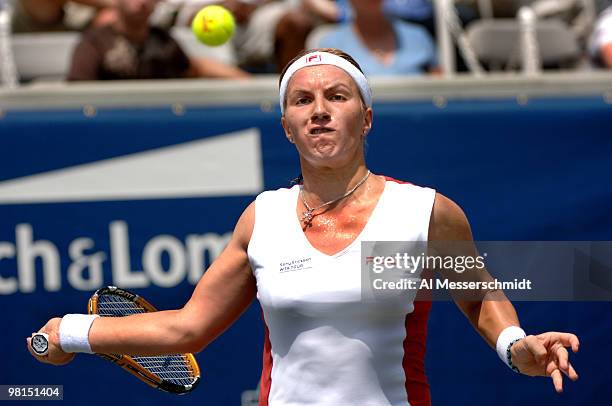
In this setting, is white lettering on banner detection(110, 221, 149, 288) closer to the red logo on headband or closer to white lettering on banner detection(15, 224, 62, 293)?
white lettering on banner detection(15, 224, 62, 293)

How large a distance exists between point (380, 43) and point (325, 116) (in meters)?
2.94

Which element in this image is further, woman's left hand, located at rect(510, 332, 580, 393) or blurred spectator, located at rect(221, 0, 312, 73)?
blurred spectator, located at rect(221, 0, 312, 73)

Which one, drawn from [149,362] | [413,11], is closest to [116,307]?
[149,362]

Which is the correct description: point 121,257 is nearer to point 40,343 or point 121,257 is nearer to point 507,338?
point 40,343

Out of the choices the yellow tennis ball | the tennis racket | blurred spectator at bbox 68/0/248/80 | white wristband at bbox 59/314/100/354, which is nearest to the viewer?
white wristband at bbox 59/314/100/354

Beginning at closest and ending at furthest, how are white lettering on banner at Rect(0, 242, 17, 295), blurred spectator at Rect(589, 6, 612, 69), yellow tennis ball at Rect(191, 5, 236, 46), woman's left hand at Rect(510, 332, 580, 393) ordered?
1. woman's left hand at Rect(510, 332, 580, 393)
2. yellow tennis ball at Rect(191, 5, 236, 46)
3. white lettering on banner at Rect(0, 242, 17, 295)
4. blurred spectator at Rect(589, 6, 612, 69)

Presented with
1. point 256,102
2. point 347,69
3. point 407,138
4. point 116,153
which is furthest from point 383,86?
point 347,69

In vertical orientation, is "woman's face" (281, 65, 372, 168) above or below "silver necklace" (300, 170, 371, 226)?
above

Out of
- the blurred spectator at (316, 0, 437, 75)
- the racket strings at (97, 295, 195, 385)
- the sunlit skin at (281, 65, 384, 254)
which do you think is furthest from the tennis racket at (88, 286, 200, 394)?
the blurred spectator at (316, 0, 437, 75)

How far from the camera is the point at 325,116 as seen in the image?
3215mm

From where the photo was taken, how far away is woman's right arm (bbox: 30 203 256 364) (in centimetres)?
334

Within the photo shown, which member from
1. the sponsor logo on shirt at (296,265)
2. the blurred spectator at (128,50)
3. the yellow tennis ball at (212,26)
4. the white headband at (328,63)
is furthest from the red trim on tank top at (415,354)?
the blurred spectator at (128,50)

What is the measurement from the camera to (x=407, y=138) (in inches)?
210

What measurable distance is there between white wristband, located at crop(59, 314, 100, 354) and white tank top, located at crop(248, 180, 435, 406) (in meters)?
0.57
